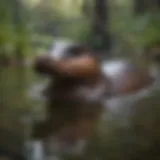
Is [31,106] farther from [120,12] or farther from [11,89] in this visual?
[120,12]

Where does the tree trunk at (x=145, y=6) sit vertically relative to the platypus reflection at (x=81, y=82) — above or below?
above

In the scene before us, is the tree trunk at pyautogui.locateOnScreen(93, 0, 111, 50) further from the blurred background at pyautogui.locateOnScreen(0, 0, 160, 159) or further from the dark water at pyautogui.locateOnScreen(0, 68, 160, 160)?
Result: the dark water at pyautogui.locateOnScreen(0, 68, 160, 160)

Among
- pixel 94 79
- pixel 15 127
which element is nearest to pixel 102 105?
pixel 94 79

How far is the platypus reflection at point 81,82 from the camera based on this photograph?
0.63 metres

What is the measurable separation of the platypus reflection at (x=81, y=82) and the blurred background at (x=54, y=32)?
0.02 metres

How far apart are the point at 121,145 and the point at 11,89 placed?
243 mm

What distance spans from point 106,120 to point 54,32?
189mm

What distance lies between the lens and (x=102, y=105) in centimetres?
64

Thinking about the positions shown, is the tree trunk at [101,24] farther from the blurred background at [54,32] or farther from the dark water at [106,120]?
the dark water at [106,120]

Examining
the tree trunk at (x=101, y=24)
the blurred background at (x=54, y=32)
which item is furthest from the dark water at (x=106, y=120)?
the tree trunk at (x=101, y=24)

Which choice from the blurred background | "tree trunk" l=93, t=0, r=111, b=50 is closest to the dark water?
the blurred background

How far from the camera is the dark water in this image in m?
0.57

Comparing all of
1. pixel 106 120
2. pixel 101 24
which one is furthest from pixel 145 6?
pixel 106 120

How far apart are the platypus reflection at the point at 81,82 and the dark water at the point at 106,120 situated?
19mm
